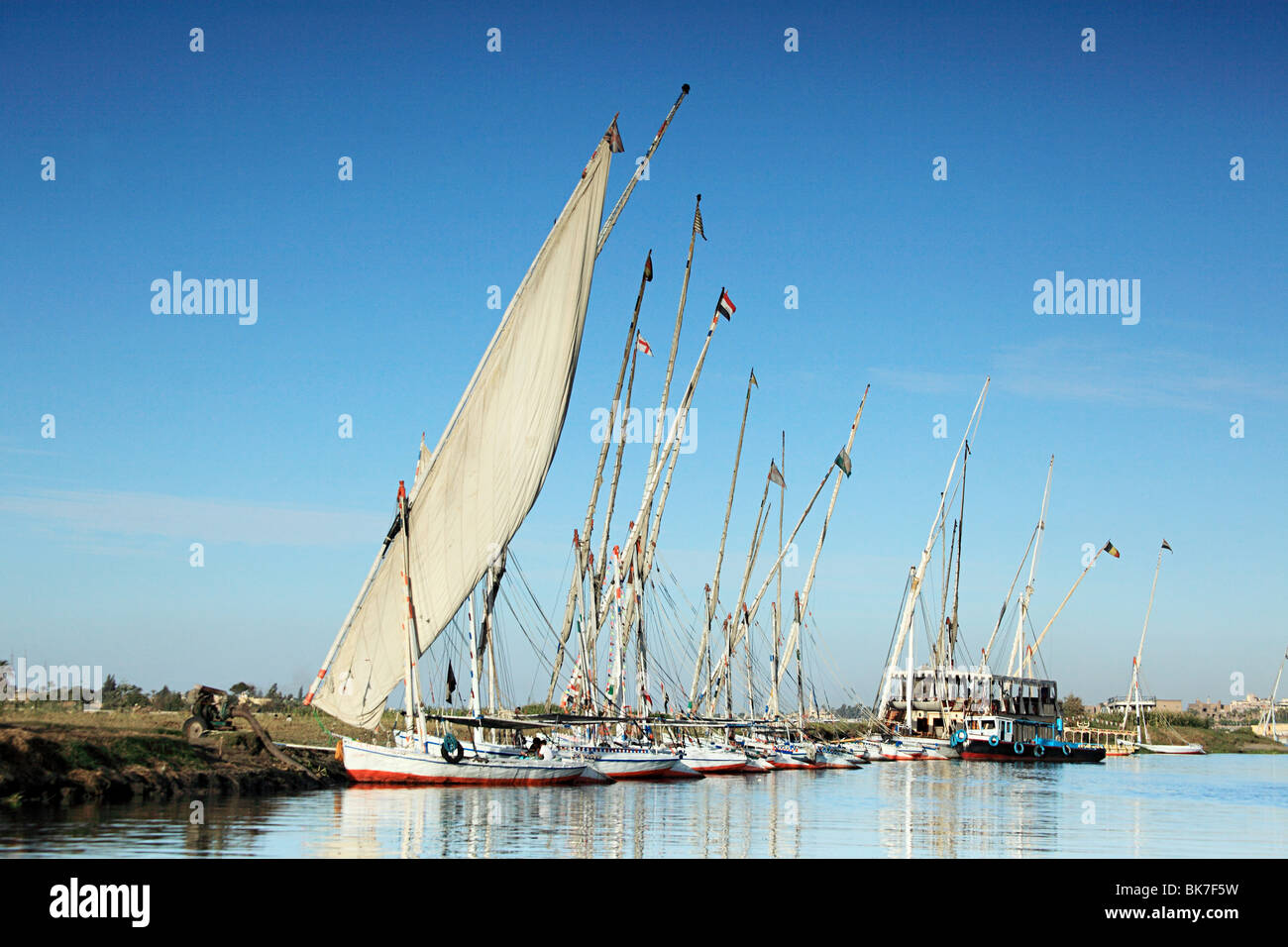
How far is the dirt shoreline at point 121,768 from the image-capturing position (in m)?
33.3

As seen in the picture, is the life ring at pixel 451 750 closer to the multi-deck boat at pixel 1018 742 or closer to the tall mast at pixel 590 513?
the tall mast at pixel 590 513

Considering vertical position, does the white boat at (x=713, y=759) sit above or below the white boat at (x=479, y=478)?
below

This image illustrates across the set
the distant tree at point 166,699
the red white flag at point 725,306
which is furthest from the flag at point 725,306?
the distant tree at point 166,699

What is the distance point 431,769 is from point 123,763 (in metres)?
13.9

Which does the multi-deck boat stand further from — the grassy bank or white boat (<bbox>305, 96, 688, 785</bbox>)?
white boat (<bbox>305, 96, 688, 785</bbox>)

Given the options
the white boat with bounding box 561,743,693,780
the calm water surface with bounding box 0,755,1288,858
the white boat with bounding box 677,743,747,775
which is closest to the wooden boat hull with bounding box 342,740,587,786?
the calm water surface with bounding box 0,755,1288,858

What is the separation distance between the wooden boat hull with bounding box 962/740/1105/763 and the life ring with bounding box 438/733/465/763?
73.7 metres

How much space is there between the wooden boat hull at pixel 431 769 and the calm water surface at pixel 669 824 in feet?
1.99

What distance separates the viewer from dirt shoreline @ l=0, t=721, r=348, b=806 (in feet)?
109

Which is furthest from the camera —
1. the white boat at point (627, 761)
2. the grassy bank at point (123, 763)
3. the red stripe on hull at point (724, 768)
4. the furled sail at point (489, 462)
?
the red stripe on hull at point (724, 768)

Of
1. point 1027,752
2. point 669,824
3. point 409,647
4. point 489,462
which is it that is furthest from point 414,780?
point 1027,752

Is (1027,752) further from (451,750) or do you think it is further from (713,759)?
(451,750)
